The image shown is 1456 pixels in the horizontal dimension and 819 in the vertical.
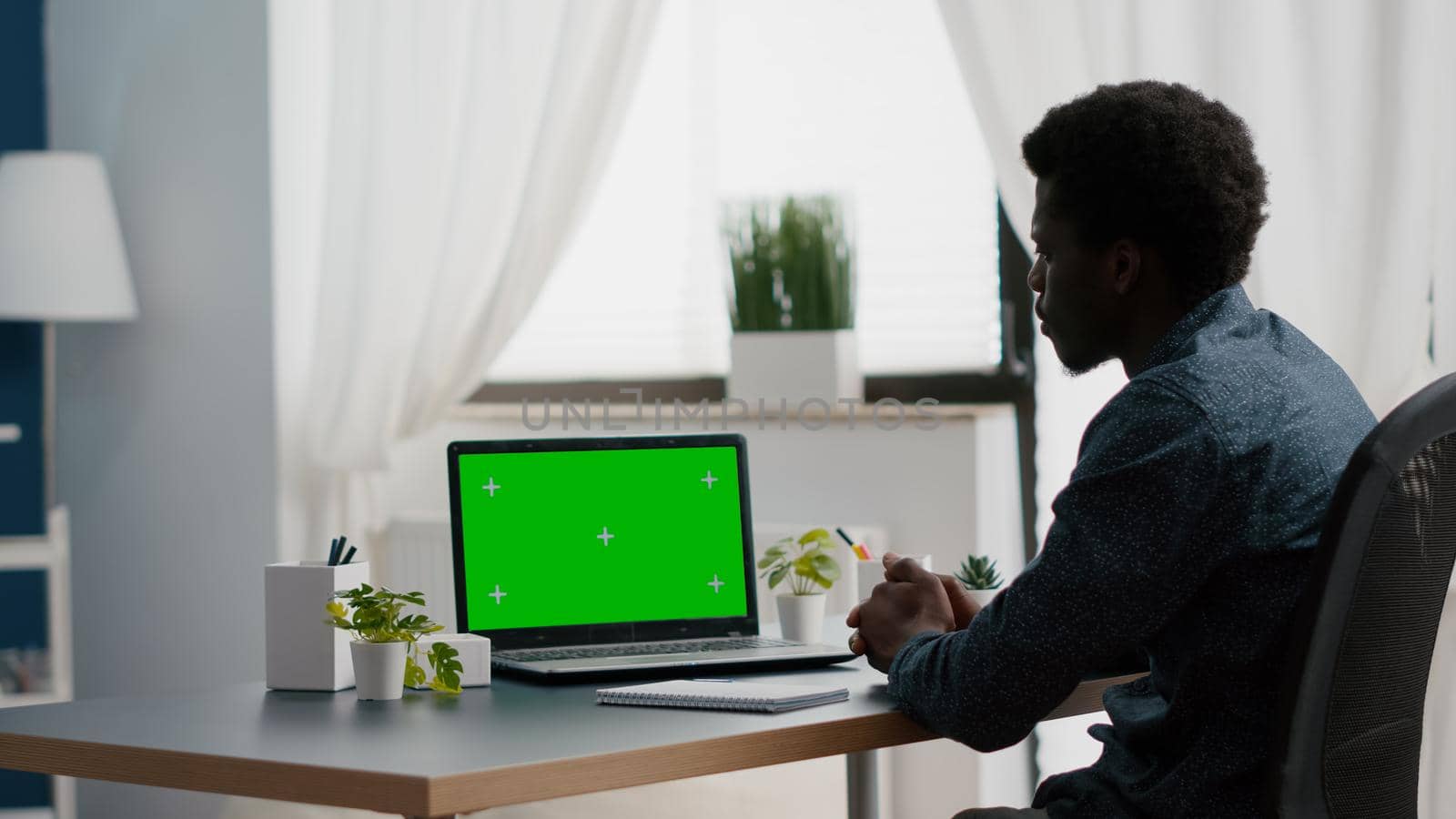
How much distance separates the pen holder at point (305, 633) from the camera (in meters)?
1.64

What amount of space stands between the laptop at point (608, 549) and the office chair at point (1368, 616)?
0.61 m

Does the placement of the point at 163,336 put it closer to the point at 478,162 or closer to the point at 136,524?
the point at 136,524

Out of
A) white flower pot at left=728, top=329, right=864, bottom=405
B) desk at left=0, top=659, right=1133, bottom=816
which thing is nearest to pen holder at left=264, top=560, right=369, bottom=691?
desk at left=0, top=659, right=1133, bottom=816

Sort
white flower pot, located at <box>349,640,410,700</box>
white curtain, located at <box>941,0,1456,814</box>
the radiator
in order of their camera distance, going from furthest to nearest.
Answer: the radiator → white curtain, located at <box>941,0,1456,814</box> → white flower pot, located at <box>349,640,410,700</box>

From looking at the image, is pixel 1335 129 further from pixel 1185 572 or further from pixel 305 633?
pixel 305 633

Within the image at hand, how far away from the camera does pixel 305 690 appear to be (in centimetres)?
165

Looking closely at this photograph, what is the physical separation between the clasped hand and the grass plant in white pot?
1.36m

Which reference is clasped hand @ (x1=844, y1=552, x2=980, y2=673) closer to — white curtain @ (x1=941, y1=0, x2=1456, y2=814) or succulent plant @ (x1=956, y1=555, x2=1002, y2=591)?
succulent plant @ (x1=956, y1=555, x2=1002, y2=591)

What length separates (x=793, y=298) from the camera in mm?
3072

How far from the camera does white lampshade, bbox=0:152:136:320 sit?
3490 mm

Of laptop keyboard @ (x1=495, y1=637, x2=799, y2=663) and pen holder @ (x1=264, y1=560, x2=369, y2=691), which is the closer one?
pen holder @ (x1=264, y1=560, x2=369, y2=691)

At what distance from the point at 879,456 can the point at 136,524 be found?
1925mm

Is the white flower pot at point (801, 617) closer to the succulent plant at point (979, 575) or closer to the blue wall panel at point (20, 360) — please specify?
the succulent plant at point (979, 575)

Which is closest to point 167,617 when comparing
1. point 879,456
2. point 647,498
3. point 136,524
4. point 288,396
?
point 136,524
